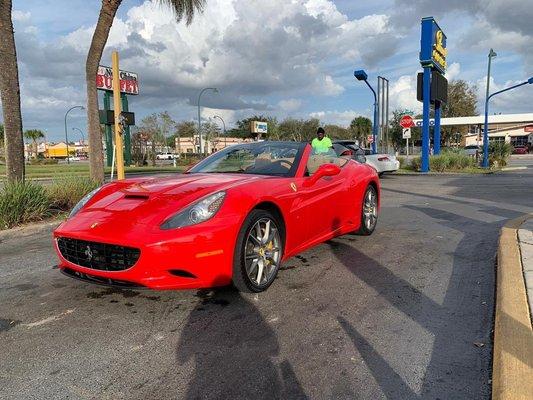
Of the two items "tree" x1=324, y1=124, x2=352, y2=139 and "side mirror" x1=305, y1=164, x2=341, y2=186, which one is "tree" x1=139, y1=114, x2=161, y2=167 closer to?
"tree" x1=324, y1=124, x2=352, y2=139

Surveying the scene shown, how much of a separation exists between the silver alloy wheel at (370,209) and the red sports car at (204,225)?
4.09 feet

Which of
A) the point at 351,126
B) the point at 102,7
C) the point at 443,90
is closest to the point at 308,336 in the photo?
the point at 102,7

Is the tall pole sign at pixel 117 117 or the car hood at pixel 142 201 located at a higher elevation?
the tall pole sign at pixel 117 117

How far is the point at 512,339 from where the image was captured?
267 centimetres

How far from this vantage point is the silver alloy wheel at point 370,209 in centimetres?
601

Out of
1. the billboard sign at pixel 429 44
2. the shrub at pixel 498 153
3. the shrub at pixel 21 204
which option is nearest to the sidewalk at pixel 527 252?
the shrub at pixel 21 204

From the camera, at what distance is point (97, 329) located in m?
3.20

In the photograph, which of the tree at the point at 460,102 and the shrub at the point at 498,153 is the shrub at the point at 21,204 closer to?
the shrub at the point at 498,153

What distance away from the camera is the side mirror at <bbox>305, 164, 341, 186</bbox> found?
14.8 feet

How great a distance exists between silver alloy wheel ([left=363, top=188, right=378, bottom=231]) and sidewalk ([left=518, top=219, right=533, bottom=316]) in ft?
5.86

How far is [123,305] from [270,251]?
131cm

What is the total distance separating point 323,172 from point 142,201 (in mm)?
1833

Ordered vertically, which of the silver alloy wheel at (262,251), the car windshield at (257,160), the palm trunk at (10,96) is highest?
the palm trunk at (10,96)

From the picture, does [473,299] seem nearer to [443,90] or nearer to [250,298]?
[250,298]
